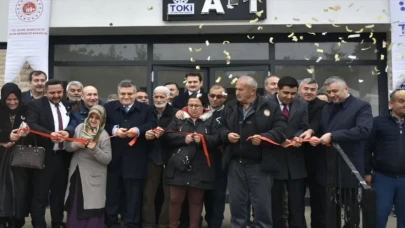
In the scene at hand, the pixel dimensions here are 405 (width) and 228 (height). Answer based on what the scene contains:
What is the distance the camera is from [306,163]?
199 inches

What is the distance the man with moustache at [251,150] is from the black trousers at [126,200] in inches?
46.6

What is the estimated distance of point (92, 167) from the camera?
196 inches

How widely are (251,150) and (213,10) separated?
12.4ft

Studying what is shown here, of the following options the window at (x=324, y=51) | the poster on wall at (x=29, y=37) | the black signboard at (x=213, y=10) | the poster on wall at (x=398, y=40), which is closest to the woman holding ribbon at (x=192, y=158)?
the black signboard at (x=213, y=10)

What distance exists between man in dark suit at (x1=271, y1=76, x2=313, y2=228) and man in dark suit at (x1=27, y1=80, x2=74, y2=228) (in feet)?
7.90

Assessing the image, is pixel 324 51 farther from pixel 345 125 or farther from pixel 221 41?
pixel 345 125

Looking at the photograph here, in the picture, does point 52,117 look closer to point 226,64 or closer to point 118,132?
point 118,132

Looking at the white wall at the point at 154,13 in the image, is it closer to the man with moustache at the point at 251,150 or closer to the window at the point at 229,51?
the window at the point at 229,51

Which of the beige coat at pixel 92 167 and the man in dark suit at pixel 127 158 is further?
the man in dark suit at pixel 127 158

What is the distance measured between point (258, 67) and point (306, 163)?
3.52 m

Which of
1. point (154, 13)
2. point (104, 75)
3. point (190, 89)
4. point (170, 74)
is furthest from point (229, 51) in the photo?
point (190, 89)

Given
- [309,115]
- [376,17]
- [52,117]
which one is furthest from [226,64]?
[52,117]

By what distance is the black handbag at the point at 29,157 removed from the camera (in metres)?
4.86

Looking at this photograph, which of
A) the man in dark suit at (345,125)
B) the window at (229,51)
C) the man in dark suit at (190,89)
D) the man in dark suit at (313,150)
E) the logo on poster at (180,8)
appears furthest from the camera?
the window at (229,51)
